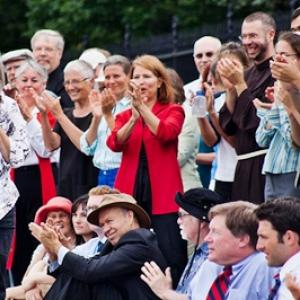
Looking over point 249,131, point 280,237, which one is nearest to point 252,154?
point 249,131

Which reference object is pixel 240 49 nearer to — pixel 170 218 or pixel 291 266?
pixel 170 218

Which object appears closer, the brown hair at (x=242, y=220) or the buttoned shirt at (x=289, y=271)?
the buttoned shirt at (x=289, y=271)

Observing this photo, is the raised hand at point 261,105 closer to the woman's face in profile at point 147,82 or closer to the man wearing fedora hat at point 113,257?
the man wearing fedora hat at point 113,257

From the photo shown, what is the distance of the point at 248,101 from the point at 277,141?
539 millimetres

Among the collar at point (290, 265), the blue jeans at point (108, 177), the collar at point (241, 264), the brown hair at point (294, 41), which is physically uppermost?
the brown hair at point (294, 41)

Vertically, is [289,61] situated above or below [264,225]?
above

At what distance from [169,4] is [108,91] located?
11.6 m

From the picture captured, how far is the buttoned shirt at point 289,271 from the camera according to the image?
8.68 meters

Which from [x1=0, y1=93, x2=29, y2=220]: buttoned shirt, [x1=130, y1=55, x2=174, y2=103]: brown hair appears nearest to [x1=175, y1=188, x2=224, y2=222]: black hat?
[x1=0, y1=93, x2=29, y2=220]: buttoned shirt

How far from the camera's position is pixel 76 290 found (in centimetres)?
1079

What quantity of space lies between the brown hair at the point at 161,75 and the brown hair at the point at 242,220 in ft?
8.23

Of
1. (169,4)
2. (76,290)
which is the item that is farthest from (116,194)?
(169,4)

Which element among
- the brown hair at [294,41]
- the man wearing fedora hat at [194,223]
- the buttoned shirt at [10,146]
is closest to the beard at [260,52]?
the brown hair at [294,41]

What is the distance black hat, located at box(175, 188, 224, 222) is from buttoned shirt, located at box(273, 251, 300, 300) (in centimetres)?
173
